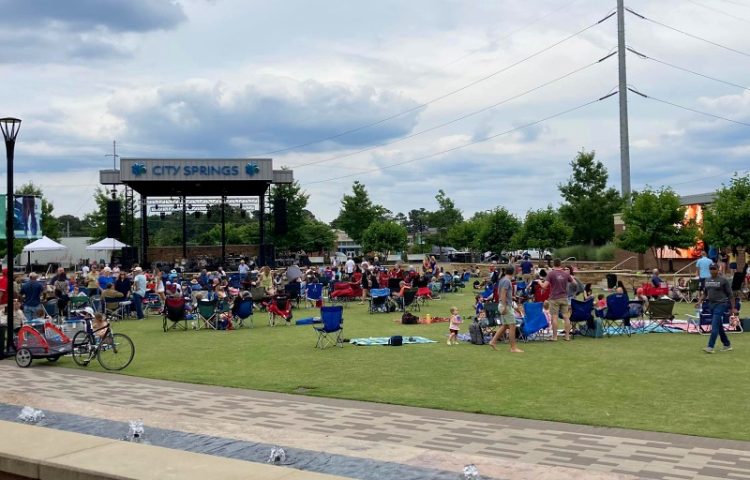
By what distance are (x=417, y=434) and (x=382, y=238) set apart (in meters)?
51.4

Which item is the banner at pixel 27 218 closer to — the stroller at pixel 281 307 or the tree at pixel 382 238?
the stroller at pixel 281 307

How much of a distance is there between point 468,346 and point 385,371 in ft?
10.2

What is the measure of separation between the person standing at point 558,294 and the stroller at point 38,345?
910cm

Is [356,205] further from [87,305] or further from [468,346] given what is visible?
[468,346]

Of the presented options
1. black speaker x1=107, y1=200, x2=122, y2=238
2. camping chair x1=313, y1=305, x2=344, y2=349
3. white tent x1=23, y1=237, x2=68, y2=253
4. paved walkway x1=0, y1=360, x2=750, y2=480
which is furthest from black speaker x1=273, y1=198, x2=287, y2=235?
paved walkway x1=0, y1=360, x2=750, y2=480

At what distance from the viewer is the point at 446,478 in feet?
14.4

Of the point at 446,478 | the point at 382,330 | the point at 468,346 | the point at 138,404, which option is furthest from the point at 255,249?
the point at 446,478

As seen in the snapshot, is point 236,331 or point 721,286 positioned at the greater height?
point 721,286

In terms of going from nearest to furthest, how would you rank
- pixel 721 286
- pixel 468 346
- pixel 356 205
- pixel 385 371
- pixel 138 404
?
pixel 138 404, pixel 385 371, pixel 721 286, pixel 468 346, pixel 356 205

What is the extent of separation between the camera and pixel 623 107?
151ft

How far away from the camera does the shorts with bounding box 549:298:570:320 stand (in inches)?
591

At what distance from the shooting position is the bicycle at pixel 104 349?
12633mm

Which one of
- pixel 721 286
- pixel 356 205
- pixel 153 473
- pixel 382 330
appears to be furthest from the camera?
pixel 356 205

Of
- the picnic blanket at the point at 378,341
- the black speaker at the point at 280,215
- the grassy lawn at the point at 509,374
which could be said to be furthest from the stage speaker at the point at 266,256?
the picnic blanket at the point at 378,341
